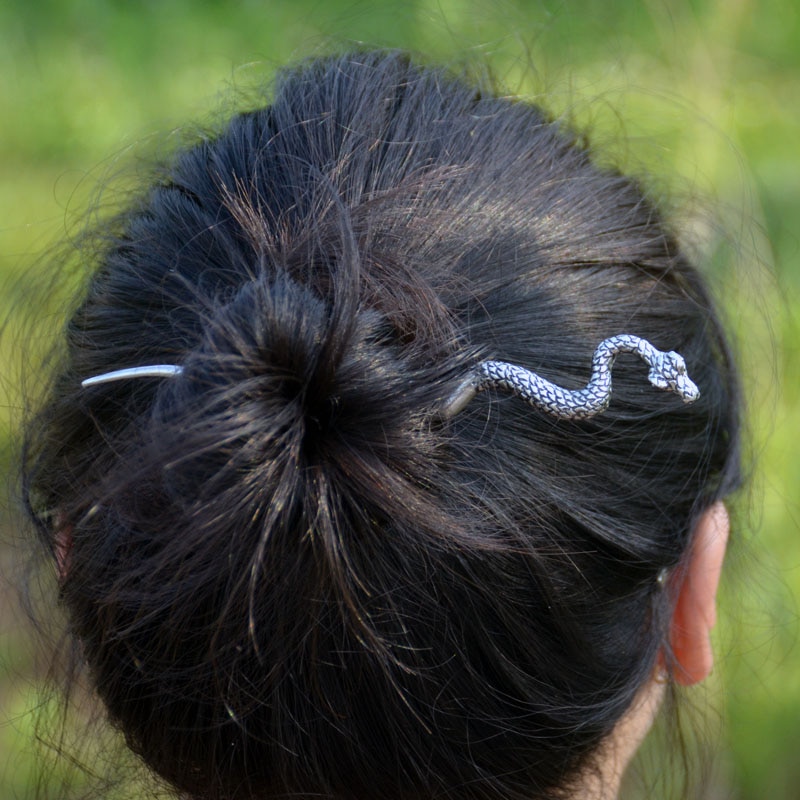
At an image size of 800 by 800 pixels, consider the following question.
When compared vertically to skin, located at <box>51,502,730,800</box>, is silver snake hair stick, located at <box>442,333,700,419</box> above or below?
above

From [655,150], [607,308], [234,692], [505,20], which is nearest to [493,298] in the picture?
[607,308]

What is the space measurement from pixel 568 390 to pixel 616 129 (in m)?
0.97

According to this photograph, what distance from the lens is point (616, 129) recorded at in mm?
1641

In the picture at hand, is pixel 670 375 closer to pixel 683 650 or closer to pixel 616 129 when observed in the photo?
pixel 683 650

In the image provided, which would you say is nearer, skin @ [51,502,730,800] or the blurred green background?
skin @ [51,502,730,800]

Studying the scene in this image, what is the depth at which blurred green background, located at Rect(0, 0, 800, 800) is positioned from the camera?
167cm

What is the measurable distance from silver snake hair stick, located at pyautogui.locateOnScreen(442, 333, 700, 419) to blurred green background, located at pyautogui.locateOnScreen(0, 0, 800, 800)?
19.8 inches

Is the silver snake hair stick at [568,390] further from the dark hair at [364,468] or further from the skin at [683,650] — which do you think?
the skin at [683,650]

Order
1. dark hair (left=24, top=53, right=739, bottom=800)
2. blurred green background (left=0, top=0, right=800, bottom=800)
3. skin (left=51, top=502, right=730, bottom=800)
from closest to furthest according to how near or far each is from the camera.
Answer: dark hair (left=24, top=53, right=739, bottom=800), skin (left=51, top=502, right=730, bottom=800), blurred green background (left=0, top=0, right=800, bottom=800)

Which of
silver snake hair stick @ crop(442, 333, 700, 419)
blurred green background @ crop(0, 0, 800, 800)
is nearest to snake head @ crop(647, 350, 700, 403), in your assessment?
silver snake hair stick @ crop(442, 333, 700, 419)

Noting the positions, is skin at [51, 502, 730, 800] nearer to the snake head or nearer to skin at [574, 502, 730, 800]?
skin at [574, 502, 730, 800]

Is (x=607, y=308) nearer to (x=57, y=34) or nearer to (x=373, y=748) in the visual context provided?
(x=373, y=748)

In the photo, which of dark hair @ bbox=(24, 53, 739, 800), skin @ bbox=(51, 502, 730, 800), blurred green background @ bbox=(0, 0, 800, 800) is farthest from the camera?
blurred green background @ bbox=(0, 0, 800, 800)

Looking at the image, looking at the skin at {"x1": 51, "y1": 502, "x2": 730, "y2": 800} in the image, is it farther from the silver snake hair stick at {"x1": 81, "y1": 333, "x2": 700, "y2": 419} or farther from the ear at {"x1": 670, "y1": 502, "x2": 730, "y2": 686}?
the silver snake hair stick at {"x1": 81, "y1": 333, "x2": 700, "y2": 419}
